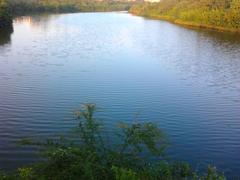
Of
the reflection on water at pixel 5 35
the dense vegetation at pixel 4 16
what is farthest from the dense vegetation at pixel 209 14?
the reflection on water at pixel 5 35

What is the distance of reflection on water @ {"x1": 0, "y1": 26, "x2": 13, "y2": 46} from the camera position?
50034 millimetres

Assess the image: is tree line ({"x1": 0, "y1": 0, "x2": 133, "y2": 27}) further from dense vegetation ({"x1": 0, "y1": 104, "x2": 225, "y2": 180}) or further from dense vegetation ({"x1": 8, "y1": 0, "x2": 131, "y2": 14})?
dense vegetation ({"x1": 0, "y1": 104, "x2": 225, "y2": 180})

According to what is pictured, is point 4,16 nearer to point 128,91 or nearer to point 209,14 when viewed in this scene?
point 128,91

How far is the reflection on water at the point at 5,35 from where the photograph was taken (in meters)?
50.0

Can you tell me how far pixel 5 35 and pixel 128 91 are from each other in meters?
31.8

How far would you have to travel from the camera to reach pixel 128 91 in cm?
2870

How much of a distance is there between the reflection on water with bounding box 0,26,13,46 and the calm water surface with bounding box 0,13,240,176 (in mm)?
430

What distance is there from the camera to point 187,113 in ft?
80.4

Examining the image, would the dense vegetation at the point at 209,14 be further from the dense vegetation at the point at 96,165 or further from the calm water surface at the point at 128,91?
the dense vegetation at the point at 96,165

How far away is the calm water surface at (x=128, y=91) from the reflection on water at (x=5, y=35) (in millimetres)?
430

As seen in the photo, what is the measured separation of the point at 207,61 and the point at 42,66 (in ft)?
52.9

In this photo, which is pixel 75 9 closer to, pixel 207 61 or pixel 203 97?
pixel 207 61

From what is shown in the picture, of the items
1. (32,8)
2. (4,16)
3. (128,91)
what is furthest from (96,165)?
(32,8)

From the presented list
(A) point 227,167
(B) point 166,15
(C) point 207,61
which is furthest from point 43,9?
(A) point 227,167
